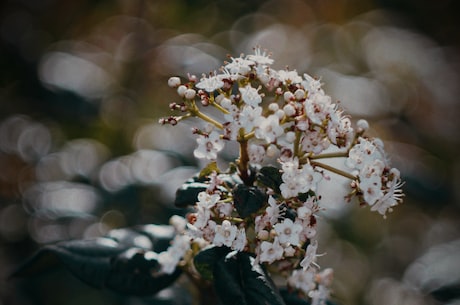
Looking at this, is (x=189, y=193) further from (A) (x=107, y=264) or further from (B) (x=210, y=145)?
(A) (x=107, y=264)

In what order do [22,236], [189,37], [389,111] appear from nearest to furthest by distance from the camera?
[22,236] < [389,111] < [189,37]

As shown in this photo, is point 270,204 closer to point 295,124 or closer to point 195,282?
point 295,124

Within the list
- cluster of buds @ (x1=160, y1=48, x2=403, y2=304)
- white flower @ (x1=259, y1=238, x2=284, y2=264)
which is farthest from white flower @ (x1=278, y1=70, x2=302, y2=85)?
white flower @ (x1=259, y1=238, x2=284, y2=264)

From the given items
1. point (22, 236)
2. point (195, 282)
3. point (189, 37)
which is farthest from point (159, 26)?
point (195, 282)

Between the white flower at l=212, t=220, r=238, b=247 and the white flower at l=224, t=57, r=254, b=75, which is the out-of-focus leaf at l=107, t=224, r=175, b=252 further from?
the white flower at l=224, t=57, r=254, b=75

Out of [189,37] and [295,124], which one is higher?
[189,37]

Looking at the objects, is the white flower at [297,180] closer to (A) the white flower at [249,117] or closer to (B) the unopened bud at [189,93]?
(A) the white flower at [249,117]
